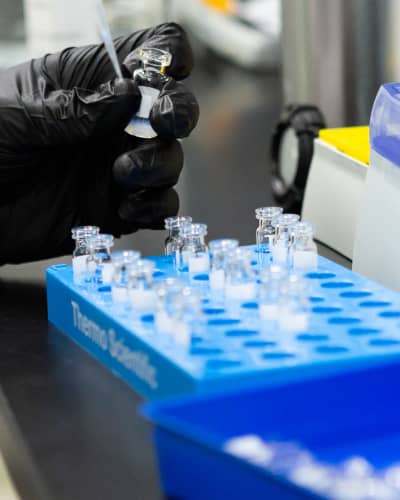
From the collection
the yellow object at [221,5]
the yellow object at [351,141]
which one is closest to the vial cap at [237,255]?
the yellow object at [351,141]

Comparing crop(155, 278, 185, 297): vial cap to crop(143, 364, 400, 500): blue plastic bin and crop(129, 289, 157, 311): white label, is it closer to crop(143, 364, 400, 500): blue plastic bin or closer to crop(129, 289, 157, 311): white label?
crop(129, 289, 157, 311): white label

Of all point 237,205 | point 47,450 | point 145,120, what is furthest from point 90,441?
point 237,205

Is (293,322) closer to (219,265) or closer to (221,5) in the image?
(219,265)

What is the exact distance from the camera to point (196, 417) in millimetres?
Result: 566

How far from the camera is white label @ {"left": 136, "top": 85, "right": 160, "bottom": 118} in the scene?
92cm

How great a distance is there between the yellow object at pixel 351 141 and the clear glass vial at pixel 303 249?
0.25 m

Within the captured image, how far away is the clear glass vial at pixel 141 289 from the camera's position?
0.74 meters

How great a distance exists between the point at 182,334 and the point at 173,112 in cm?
29

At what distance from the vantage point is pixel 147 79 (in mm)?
941

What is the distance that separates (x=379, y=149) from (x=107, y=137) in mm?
268

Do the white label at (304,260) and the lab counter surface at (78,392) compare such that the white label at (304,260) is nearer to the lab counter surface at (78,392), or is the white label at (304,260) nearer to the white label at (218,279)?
the white label at (218,279)

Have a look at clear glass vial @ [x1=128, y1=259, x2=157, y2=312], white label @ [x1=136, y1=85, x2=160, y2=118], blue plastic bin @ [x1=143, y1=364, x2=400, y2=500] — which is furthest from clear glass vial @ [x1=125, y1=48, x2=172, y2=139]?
blue plastic bin @ [x1=143, y1=364, x2=400, y2=500]

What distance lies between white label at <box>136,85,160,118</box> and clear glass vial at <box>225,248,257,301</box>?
0.65 ft

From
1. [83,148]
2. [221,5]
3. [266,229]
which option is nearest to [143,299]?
[266,229]
